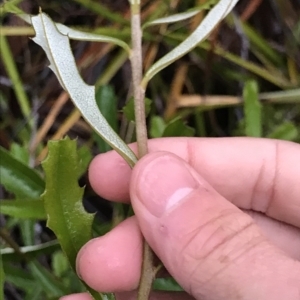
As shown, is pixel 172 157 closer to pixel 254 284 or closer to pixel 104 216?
pixel 254 284

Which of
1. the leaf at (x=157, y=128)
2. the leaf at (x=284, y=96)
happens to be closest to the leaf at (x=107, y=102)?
the leaf at (x=157, y=128)

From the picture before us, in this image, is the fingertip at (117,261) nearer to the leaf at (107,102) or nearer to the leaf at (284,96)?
the leaf at (107,102)

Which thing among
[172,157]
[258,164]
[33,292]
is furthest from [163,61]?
[33,292]

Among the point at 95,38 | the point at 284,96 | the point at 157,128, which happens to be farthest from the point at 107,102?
the point at 284,96

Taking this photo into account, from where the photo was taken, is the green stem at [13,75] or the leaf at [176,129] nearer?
the leaf at [176,129]

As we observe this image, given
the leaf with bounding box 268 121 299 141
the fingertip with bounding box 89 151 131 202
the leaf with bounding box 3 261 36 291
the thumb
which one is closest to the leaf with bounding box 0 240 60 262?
the leaf with bounding box 3 261 36 291

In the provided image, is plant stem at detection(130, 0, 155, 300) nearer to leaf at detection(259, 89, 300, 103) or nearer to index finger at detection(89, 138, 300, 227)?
index finger at detection(89, 138, 300, 227)
